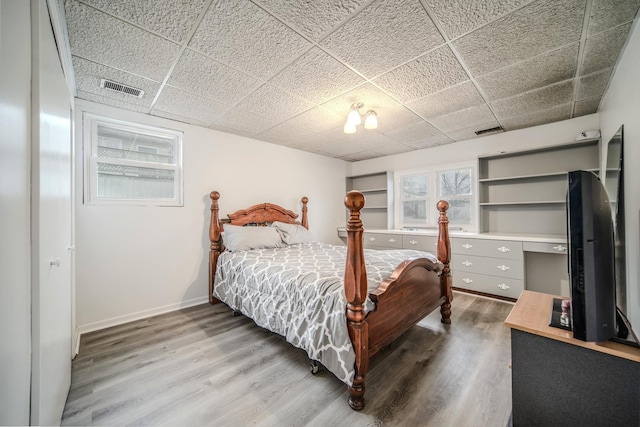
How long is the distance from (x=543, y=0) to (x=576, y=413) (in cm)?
209

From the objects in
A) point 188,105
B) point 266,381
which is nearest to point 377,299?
point 266,381

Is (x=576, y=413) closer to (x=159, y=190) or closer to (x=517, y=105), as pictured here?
(x=517, y=105)

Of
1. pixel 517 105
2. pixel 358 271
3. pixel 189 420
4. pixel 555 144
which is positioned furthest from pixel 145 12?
pixel 555 144

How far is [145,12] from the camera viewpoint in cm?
140

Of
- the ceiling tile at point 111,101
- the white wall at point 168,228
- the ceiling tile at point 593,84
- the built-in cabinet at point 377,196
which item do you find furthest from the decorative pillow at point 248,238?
the ceiling tile at point 593,84

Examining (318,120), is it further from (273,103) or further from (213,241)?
(213,241)

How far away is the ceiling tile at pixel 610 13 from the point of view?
1.34m

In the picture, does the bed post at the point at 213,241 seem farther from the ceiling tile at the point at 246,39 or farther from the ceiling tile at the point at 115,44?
the ceiling tile at the point at 246,39

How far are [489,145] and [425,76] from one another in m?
2.30

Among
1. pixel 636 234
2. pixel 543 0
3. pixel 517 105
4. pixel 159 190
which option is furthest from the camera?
pixel 159 190

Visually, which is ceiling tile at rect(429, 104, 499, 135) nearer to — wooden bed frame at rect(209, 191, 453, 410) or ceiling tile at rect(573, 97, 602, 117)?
ceiling tile at rect(573, 97, 602, 117)

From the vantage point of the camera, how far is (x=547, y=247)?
2.85 m

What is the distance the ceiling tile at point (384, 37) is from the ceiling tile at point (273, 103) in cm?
78

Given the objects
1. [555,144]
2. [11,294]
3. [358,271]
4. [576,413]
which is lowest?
[576,413]
